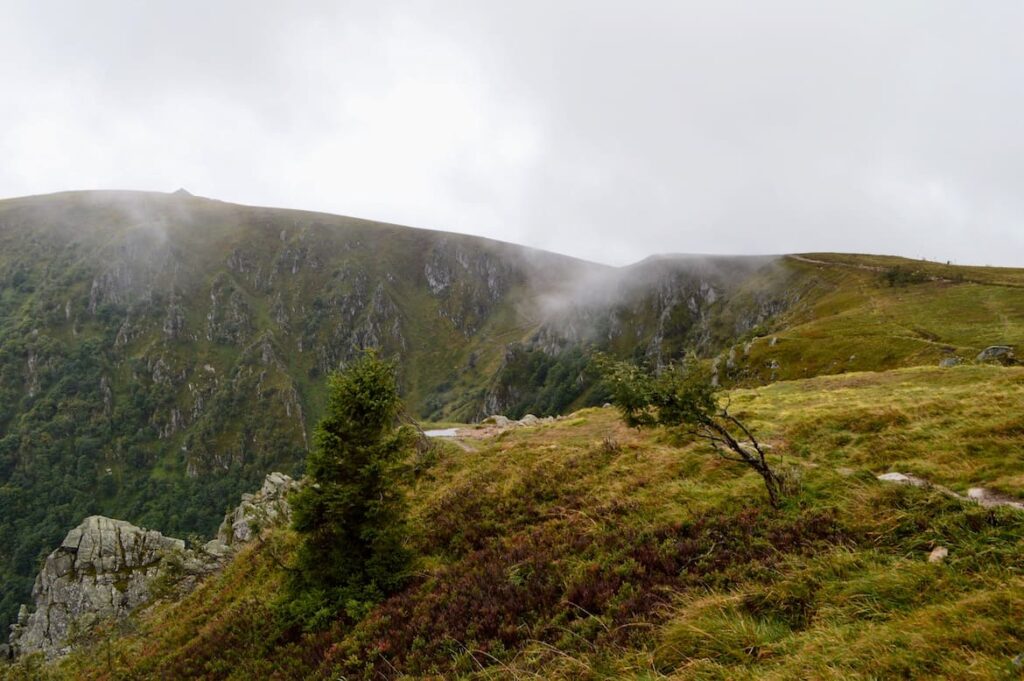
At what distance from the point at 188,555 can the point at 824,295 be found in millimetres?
130453

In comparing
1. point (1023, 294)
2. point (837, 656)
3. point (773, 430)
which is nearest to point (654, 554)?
point (837, 656)

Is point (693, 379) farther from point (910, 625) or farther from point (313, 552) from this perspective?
point (313, 552)

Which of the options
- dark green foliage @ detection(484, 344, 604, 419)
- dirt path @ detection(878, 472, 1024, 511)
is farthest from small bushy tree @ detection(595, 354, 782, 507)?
dark green foliage @ detection(484, 344, 604, 419)

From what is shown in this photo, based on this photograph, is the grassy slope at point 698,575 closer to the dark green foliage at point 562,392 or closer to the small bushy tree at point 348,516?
the small bushy tree at point 348,516

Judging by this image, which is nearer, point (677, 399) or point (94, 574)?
point (677, 399)

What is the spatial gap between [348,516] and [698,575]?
9827mm

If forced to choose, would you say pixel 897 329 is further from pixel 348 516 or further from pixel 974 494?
pixel 348 516

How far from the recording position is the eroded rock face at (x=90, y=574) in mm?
57397

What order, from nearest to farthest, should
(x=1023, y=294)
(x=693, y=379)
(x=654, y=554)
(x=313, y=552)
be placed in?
1. (x=654, y=554)
2. (x=693, y=379)
3. (x=313, y=552)
4. (x=1023, y=294)

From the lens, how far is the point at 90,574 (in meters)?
60.0

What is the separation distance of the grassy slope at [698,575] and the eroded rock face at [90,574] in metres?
45.7

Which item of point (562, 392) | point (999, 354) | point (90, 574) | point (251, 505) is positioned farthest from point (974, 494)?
point (562, 392)

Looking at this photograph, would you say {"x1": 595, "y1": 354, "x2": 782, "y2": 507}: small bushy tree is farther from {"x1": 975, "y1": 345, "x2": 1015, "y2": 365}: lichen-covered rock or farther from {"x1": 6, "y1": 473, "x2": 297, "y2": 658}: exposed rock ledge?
{"x1": 975, "y1": 345, "x2": 1015, "y2": 365}: lichen-covered rock

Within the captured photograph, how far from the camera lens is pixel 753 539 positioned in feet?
34.0
